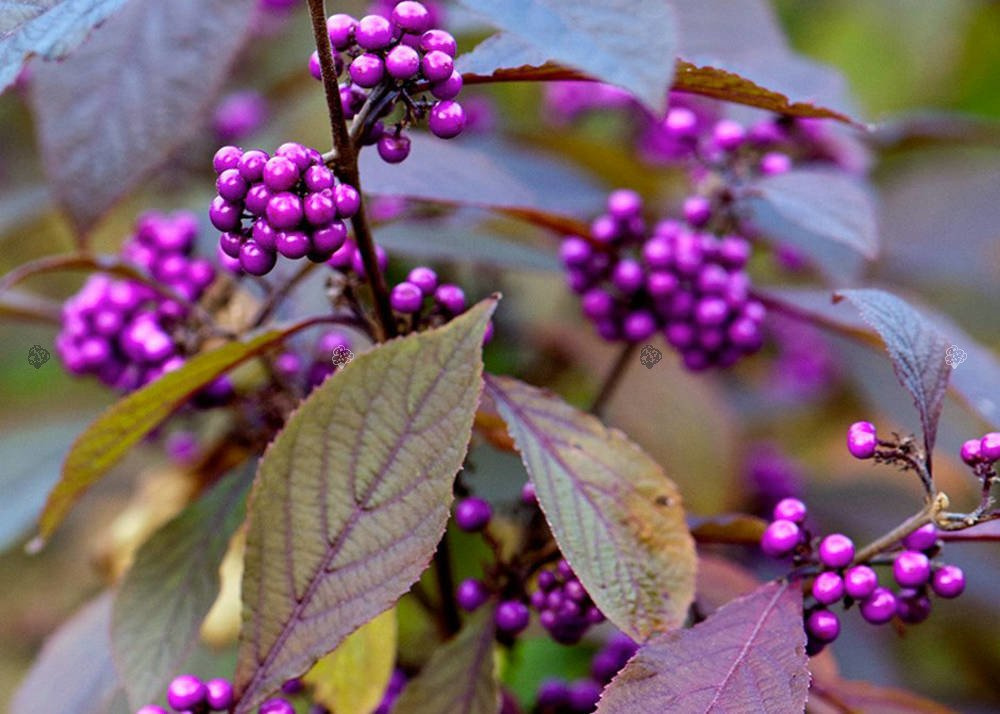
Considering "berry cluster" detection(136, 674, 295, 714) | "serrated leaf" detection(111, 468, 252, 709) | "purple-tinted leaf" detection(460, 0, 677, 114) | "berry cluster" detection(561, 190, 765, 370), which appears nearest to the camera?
"purple-tinted leaf" detection(460, 0, 677, 114)

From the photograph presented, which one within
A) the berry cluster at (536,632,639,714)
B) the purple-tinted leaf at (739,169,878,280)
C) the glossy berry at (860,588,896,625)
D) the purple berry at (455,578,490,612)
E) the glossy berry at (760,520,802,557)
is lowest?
the berry cluster at (536,632,639,714)

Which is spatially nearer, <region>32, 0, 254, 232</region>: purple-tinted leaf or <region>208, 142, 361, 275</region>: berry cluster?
<region>208, 142, 361, 275</region>: berry cluster

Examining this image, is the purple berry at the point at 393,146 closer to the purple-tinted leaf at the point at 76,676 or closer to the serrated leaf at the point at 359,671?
the serrated leaf at the point at 359,671

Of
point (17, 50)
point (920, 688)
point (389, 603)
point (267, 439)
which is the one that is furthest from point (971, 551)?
point (17, 50)

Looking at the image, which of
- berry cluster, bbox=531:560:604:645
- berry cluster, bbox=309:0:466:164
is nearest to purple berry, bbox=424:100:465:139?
berry cluster, bbox=309:0:466:164

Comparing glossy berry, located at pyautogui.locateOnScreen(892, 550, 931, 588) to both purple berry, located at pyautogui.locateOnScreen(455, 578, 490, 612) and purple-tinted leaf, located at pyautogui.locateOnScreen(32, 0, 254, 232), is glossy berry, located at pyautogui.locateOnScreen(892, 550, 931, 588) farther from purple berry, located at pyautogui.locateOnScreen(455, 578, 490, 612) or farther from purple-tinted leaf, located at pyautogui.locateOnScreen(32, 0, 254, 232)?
purple-tinted leaf, located at pyautogui.locateOnScreen(32, 0, 254, 232)

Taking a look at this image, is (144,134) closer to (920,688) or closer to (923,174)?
(920,688)
